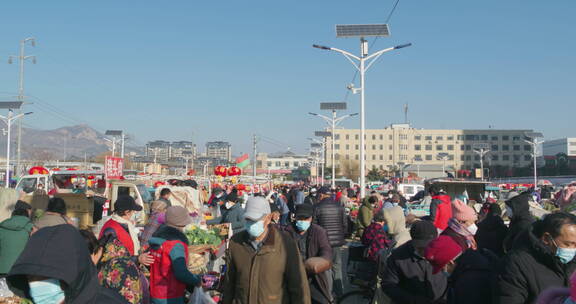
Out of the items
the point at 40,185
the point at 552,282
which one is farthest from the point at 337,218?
the point at 40,185

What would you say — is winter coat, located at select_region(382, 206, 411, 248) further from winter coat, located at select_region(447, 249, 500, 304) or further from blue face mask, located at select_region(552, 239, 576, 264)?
blue face mask, located at select_region(552, 239, 576, 264)

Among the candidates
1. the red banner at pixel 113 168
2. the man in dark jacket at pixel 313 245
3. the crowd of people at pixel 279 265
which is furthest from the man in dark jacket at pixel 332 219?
the red banner at pixel 113 168

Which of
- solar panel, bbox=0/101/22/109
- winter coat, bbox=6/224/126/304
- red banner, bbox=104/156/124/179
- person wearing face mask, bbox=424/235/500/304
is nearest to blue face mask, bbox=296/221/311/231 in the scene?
person wearing face mask, bbox=424/235/500/304

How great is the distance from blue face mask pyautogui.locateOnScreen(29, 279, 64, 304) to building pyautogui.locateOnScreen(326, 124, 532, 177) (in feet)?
420

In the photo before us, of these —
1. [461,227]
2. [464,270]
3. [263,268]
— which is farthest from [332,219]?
[464,270]

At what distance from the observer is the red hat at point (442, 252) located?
15.6 ft

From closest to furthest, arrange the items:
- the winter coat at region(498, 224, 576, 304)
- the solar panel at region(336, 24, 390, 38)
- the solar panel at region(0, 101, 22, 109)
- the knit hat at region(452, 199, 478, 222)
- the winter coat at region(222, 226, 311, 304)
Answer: the winter coat at region(498, 224, 576, 304)
the winter coat at region(222, 226, 311, 304)
the knit hat at region(452, 199, 478, 222)
the solar panel at region(336, 24, 390, 38)
the solar panel at region(0, 101, 22, 109)

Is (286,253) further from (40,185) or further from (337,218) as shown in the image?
(40,185)

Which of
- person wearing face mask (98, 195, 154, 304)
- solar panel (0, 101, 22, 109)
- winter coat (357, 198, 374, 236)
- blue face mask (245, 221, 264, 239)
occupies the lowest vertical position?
winter coat (357, 198, 374, 236)

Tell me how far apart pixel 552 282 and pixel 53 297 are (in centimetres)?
310

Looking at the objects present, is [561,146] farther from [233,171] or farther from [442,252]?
[442,252]

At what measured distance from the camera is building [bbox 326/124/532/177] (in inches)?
5138

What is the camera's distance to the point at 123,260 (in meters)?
4.50

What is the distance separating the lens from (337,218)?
10172 millimetres
